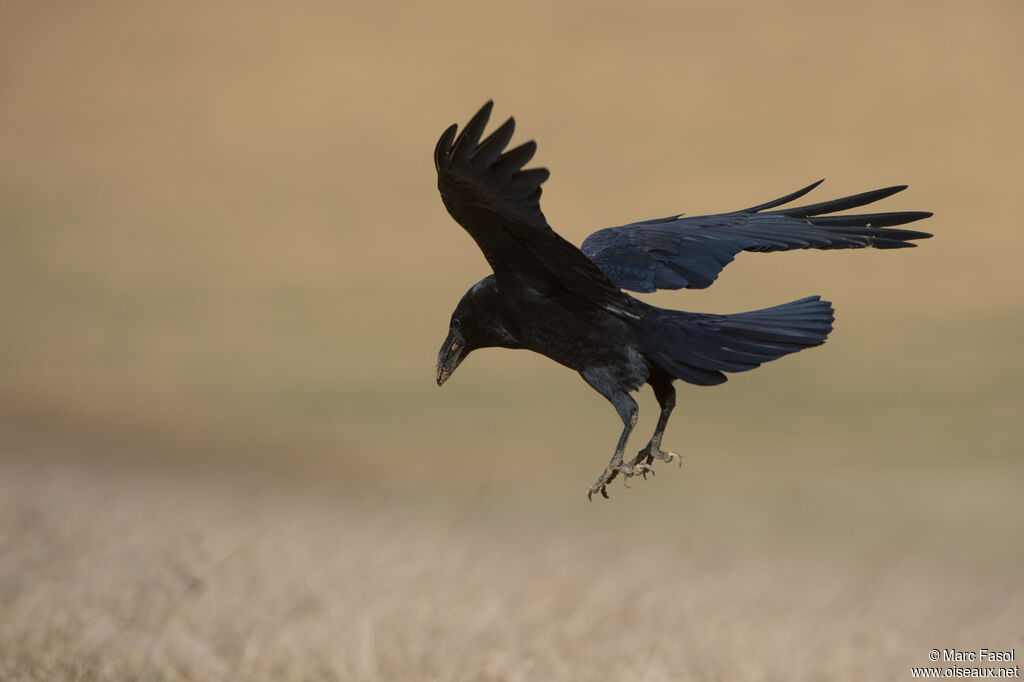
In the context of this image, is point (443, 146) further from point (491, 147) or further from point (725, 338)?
point (725, 338)

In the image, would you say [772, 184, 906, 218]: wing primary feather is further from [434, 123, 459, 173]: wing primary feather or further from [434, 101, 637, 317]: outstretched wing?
[434, 123, 459, 173]: wing primary feather

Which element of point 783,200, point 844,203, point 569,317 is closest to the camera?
point 569,317

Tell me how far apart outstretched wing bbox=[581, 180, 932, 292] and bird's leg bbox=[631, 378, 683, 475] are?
1.99 feet

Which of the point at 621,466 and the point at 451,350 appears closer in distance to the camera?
the point at 621,466

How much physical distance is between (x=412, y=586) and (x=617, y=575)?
2.05 meters

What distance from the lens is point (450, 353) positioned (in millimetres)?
4148

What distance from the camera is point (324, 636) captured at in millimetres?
8062

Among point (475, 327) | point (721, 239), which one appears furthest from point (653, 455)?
point (721, 239)

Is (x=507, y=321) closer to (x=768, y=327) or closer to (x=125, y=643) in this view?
(x=768, y=327)

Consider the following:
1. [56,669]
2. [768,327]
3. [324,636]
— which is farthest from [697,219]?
[56,669]

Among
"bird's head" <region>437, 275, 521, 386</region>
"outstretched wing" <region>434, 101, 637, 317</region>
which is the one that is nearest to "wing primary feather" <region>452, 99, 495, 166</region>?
"outstretched wing" <region>434, 101, 637, 317</region>

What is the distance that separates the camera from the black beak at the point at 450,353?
4.13 meters

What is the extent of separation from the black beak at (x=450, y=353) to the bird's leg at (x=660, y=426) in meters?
0.70

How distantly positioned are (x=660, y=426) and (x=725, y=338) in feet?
1.41
